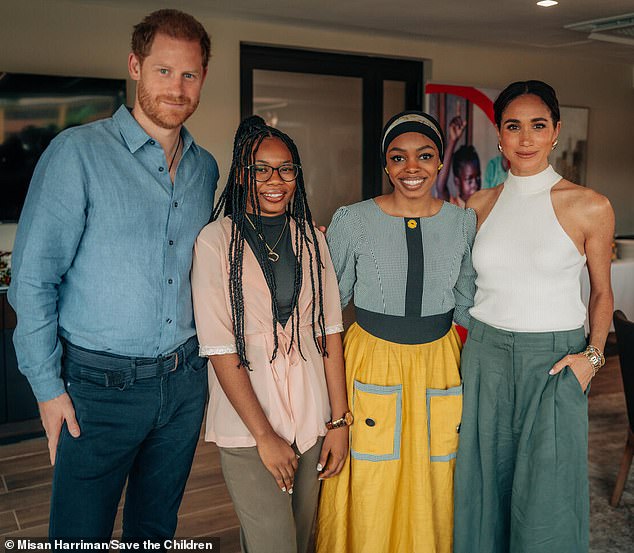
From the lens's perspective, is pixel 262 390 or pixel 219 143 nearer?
pixel 262 390

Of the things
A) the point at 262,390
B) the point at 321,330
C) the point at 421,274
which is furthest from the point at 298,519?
the point at 421,274

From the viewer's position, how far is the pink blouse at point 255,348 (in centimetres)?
166

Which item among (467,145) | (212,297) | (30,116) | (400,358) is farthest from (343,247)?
(467,145)

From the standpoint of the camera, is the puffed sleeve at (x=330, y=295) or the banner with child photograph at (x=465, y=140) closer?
the puffed sleeve at (x=330, y=295)

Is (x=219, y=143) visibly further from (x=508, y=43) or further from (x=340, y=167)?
(x=508, y=43)

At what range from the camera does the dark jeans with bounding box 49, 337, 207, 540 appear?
5.30ft

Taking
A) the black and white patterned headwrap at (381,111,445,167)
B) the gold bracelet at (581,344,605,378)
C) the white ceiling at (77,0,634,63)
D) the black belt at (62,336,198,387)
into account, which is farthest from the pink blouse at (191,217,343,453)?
the white ceiling at (77,0,634,63)

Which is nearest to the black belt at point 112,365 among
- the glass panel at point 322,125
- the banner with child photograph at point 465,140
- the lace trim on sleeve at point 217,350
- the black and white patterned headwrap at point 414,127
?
the lace trim on sleeve at point 217,350

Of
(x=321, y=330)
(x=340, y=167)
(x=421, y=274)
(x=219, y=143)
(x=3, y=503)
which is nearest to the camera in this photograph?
(x=321, y=330)

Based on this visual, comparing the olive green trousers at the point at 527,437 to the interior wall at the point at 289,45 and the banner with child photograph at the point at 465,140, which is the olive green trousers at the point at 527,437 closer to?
the interior wall at the point at 289,45

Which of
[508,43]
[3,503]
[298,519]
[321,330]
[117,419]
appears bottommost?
[3,503]

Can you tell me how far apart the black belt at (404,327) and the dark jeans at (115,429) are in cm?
49

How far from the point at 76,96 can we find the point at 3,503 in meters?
2.38

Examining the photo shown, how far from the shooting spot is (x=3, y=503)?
2.94m
